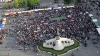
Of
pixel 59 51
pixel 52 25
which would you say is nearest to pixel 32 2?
pixel 52 25

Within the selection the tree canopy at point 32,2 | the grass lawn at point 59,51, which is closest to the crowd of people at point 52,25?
the grass lawn at point 59,51

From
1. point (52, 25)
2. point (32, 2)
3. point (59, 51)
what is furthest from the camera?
point (32, 2)

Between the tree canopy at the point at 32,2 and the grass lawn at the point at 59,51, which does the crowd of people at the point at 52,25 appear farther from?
the tree canopy at the point at 32,2

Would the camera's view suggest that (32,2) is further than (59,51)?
Yes

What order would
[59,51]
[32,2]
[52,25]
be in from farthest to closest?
[32,2], [52,25], [59,51]

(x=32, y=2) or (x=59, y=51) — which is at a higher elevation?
(x=32, y=2)

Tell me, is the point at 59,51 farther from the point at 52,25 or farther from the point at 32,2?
the point at 32,2

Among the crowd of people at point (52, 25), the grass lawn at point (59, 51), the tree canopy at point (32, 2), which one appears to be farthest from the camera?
the tree canopy at point (32, 2)

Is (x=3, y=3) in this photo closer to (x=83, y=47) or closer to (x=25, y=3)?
(x=25, y=3)

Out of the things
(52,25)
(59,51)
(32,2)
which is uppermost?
(32,2)
